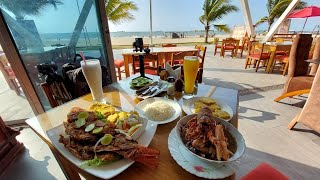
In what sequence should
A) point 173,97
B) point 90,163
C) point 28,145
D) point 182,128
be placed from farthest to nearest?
point 28,145 → point 173,97 → point 182,128 → point 90,163

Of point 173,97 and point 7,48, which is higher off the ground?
point 7,48

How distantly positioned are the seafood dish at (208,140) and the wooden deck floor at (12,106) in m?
2.61

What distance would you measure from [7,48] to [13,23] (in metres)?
0.26

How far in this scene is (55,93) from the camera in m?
1.18

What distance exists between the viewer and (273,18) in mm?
10023

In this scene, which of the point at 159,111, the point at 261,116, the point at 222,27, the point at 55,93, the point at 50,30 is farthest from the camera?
the point at 222,27

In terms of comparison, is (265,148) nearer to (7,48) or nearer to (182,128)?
(182,128)

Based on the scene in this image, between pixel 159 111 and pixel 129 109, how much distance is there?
204 mm

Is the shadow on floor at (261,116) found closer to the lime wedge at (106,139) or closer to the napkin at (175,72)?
the napkin at (175,72)

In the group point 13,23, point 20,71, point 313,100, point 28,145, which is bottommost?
point 28,145

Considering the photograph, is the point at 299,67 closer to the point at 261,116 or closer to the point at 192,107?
the point at 261,116

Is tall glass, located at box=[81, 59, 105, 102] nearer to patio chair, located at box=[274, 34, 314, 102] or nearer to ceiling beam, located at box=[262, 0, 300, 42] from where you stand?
patio chair, located at box=[274, 34, 314, 102]

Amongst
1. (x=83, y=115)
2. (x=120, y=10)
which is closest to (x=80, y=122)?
(x=83, y=115)

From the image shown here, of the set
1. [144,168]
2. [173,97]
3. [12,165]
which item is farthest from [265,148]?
[12,165]
